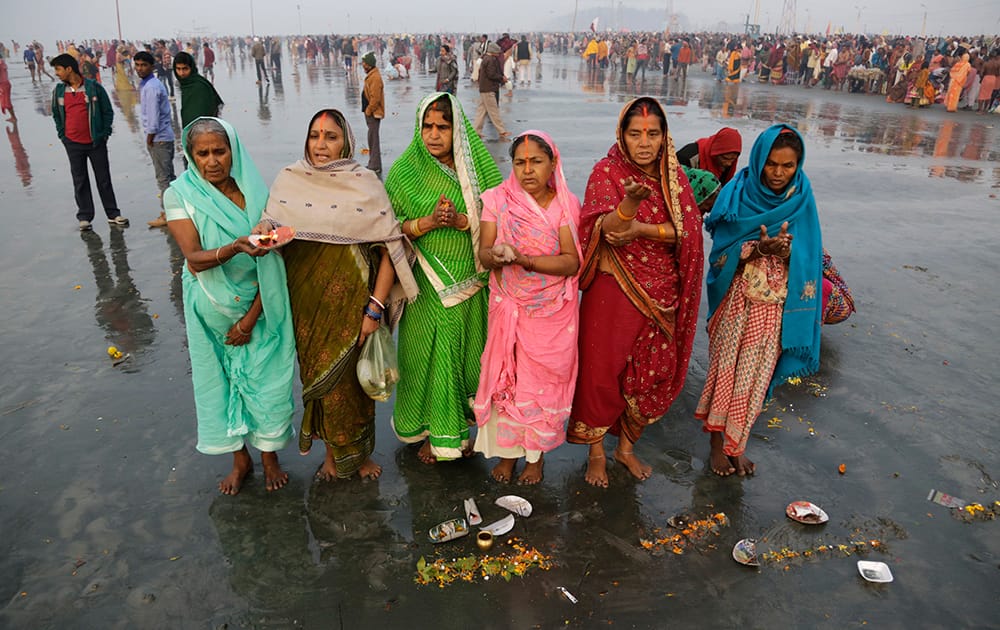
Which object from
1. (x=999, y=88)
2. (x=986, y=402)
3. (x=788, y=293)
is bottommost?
(x=986, y=402)

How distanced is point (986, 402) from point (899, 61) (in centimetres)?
2239

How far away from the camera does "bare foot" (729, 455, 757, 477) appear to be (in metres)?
3.36

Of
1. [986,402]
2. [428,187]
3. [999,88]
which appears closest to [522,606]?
[428,187]

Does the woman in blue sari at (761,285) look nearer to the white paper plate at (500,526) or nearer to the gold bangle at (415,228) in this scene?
the white paper plate at (500,526)

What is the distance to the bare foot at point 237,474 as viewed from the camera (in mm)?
3135

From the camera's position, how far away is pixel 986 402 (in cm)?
400

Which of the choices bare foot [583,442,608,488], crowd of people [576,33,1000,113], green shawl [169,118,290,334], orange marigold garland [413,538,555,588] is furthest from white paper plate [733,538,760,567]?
crowd of people [576,33,1000,113]

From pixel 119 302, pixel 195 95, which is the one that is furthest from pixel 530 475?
pixel 195 95

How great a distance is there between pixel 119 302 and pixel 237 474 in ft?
9.99

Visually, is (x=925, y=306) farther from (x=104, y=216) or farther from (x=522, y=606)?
(x=104, y=216)

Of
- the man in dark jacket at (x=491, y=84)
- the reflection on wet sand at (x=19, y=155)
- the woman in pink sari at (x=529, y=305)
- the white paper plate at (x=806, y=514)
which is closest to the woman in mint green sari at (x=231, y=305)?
the woman in pink sari at (x=529, y=305)

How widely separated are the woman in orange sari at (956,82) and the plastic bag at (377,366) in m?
22.0

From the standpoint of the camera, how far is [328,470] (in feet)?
10.7

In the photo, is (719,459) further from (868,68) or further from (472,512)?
(868,68)
